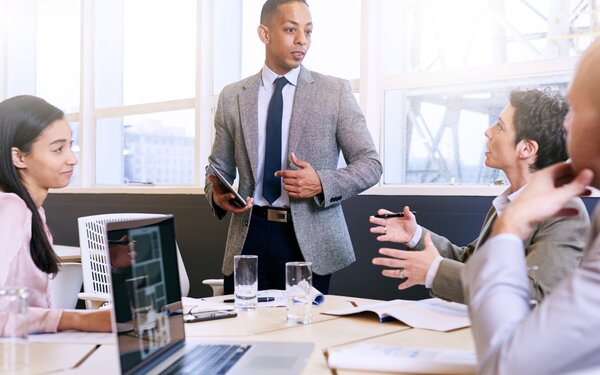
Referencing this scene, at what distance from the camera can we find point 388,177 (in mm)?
3229

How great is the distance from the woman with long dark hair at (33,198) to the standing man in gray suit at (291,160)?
623mm

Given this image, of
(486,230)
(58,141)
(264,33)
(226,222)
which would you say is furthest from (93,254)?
(486,230)

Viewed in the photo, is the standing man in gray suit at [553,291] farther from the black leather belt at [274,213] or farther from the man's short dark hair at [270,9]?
the man's short dark hair at [270,9]

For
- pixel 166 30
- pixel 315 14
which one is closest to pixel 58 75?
pixel 166 30

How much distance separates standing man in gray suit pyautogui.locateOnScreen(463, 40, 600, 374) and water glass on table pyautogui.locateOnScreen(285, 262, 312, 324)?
684 millimetres

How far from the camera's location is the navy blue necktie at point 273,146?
2.49 m

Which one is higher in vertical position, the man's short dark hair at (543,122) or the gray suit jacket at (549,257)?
the man's short dark hair at (543,122)

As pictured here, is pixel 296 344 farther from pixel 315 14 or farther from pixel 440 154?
pixel 315 14

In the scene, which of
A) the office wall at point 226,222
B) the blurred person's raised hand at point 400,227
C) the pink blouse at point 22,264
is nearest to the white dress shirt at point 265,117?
the blurred person's raised hand at point 400,227

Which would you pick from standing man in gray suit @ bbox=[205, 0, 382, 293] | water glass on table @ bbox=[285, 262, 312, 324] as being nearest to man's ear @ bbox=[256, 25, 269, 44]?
standing man in gray suit @ bbox=[205, 0, 382, 293]

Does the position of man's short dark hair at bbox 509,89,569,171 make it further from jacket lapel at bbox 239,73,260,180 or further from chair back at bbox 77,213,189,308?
chair back at bbox 77,213,189,308

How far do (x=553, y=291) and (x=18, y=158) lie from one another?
1.56 m

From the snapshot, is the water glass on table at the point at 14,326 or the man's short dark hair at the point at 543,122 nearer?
the water glass on table at the point at 14,326

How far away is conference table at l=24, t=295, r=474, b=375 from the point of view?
1.21 m
